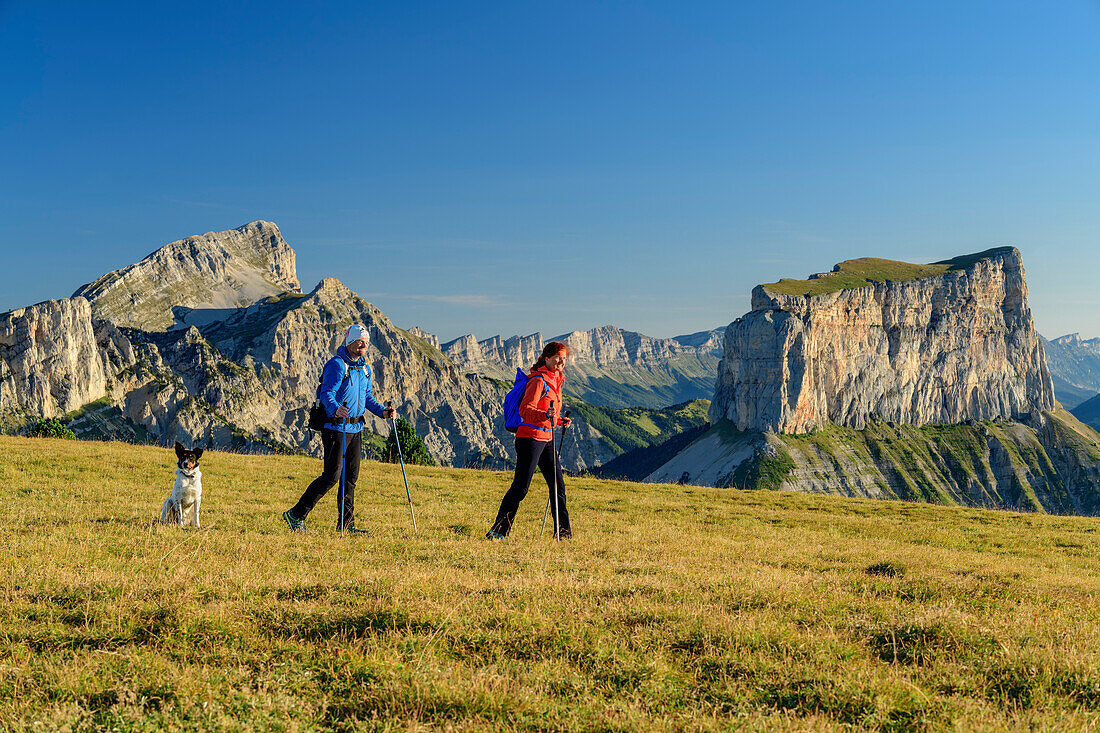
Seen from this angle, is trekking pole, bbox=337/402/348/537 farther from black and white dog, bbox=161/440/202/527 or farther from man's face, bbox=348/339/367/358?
black and white dog, bbox=161/440/202/527

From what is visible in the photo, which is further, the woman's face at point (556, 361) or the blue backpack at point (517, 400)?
the woman's face at point (556, 361)

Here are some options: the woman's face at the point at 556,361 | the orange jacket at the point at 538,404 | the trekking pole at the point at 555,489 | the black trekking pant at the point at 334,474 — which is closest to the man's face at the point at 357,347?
the black trekking pant at the point at 334,474

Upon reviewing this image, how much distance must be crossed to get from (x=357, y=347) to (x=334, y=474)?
243 centimetres

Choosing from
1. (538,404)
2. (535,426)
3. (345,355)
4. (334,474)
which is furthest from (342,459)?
(538,404)

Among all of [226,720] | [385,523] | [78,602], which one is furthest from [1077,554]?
[78,602]

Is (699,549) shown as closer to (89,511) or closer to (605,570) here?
(605,570)

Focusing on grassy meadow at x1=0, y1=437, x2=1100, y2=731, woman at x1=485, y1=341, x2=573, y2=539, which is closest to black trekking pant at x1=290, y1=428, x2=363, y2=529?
grassy meadow at x1=0, y1=437, x2=1100, y2=731

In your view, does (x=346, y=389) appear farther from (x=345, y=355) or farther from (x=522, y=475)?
(x=522, y=475)

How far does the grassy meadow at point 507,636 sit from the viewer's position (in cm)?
453

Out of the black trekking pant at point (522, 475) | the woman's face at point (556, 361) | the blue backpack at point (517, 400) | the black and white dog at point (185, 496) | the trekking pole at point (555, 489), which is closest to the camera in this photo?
the black and white dog at point (185, 496)

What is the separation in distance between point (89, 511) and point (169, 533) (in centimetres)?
370

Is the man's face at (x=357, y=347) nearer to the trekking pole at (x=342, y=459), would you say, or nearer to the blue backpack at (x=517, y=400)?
the trekking pole at (x=342, y=459)

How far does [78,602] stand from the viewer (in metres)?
6.43

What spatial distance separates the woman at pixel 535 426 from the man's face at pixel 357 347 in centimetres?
326
